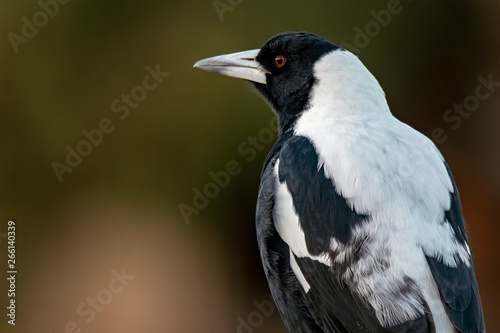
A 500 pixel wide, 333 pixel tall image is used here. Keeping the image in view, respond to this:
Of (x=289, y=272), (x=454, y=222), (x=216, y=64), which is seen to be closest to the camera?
(x=454, y=222)

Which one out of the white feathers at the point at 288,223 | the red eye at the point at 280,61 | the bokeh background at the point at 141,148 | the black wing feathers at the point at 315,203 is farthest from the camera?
the bokeh background at the point at 141,148

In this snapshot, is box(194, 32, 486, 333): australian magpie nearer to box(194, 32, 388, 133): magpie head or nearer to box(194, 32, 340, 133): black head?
box(194, 32, 388, 133): magpie head

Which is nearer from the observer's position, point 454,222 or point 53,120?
point 454,222

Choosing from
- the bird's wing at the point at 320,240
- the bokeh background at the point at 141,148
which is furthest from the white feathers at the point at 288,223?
the bokeh background at the point at 141,148

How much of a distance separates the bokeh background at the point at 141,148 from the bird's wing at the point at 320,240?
80.4 inches

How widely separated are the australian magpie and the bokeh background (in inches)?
75.9

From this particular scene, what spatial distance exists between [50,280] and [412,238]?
278cm

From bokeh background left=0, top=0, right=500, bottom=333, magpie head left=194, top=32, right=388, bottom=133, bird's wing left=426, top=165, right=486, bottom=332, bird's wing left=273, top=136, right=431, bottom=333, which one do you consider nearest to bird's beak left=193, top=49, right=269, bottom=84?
magpie head left=194, top=32, right=388, bottom=133

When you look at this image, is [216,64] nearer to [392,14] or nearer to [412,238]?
[412,238]

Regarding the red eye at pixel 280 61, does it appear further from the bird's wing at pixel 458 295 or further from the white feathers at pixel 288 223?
the bird's wing at pixel 458 295

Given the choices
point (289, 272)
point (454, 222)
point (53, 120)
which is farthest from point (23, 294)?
point (454, 222)

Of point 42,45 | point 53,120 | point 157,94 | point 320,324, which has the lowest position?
point 320,324

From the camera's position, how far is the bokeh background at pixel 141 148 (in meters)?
3.92

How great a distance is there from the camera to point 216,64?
235cm
